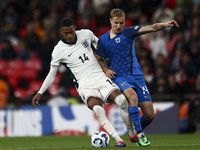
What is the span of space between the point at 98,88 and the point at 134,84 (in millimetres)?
634

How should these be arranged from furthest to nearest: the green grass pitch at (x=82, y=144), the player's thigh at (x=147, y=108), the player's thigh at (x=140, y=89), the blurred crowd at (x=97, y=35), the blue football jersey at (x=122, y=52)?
the blurred crowd at (x=97, y=35) → the player's thigh at (x=147, y=108) → the player's thigh at (x=140, y=89) → the blue football jersey at (x=122, y=52) → the green grass pitch at (x=82, y=144)

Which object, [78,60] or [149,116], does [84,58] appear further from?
[149,116]

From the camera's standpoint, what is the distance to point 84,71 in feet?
28.3

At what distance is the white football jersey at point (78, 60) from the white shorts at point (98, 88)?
0.11 meters

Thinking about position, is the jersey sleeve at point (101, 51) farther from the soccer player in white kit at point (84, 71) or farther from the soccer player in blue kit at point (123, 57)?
the soccer player in white kit at point (84, 71)

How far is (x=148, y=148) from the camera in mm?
7797

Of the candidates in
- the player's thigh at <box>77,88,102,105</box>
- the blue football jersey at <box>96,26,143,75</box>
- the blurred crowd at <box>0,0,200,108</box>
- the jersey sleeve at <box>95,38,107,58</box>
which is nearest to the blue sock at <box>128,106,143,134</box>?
→ the player's thigh at <box>77,88,102,105</box>

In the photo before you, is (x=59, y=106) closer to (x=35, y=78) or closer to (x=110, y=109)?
(x=110, y=109)

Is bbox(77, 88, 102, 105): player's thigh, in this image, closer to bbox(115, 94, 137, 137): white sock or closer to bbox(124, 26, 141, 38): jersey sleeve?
bbox(115, 94, 137, 137): white sock

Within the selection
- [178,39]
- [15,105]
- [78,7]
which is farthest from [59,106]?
[78,7]

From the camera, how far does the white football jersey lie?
Result: 8625mm

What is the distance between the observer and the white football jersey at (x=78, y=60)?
28.3ft

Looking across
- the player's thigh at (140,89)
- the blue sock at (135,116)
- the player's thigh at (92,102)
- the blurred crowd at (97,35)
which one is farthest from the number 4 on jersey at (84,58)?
the blurred crowd at (97,35)

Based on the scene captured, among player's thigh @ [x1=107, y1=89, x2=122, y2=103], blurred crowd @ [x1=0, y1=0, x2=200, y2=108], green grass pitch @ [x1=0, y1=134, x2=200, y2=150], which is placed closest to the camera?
green grass pitch @ [x1=0, y1=134, x2=200, y2=150]
